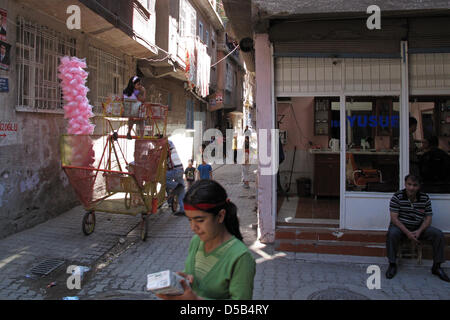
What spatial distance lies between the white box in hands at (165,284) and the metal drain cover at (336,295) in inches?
123

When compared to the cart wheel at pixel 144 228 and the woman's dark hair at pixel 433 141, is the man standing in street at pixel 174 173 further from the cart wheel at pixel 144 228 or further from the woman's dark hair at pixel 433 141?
the woman's dark hair at pixel 433 141

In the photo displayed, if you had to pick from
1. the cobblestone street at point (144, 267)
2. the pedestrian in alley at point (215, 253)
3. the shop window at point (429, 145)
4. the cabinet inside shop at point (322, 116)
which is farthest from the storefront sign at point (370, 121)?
the pedestrian in alley at point (215, 253)

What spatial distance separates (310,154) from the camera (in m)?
10.2

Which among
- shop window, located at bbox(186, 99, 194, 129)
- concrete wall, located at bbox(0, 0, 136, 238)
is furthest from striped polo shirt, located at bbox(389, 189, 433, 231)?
shop window, located at bbox(186, 99, 194, 129)

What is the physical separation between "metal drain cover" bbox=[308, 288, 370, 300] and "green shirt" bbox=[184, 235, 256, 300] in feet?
9.25

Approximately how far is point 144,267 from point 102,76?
6.31m

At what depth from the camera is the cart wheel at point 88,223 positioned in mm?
6715

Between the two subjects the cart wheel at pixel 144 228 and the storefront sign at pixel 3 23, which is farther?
the cart wheel at pixel 144 228

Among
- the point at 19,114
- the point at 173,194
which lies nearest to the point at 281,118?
the point at 173,194

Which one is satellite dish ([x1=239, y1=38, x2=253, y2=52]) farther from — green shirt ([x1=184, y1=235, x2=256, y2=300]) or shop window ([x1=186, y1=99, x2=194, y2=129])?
shop window ([x1=186, y1=99, x2=194, y2=129])

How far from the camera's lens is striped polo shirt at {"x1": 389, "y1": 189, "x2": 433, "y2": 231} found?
532 centimetres
